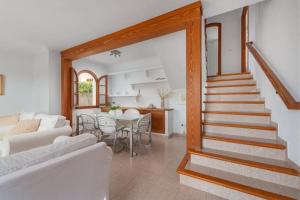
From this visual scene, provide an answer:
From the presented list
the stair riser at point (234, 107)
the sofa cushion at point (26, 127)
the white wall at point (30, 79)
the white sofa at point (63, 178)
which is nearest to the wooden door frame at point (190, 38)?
the stair riser at point (234, 107)

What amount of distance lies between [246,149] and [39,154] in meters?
2.32

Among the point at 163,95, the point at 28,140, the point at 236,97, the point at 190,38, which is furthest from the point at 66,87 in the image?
the point at 236,97

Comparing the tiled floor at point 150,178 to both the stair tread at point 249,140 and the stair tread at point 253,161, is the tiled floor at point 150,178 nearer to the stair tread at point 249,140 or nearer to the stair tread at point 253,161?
the stair tread at point 253,161

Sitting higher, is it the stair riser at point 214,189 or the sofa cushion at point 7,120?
the sofa cushion at point 7,120

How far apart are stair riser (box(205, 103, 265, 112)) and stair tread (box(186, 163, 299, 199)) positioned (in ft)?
4.46

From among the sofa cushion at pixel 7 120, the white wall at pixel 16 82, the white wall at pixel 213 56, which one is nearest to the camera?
the sofa cushion at pixel 7 120

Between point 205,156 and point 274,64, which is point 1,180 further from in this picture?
point 274,64

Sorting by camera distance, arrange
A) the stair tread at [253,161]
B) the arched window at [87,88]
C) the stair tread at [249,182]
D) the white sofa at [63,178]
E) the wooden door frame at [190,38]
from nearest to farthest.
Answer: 1. the white sofa at [63,178]
2. the stair tread at [249,182]
3. the stair tread at [253,161]
4. the wooden door frame at [190,38]
5. the arched window at [87,88]

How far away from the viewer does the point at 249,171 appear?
5.59ft

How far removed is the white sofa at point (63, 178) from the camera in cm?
82

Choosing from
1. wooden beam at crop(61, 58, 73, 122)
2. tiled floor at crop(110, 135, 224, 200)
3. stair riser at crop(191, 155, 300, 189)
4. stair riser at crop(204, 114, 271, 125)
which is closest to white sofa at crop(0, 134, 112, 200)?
tiled floor at crop(110, 135, 224, 200)

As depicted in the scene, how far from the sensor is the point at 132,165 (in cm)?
246

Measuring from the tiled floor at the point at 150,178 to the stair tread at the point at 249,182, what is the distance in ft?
0.82

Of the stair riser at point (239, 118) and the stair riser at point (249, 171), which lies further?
the stair riser at point (239, 118)
